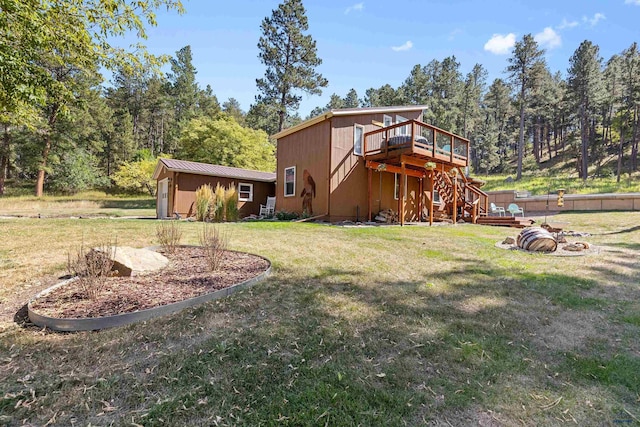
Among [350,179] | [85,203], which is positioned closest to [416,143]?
[350,179]

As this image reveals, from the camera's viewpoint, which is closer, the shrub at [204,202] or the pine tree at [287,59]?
the shrub at [204,202]

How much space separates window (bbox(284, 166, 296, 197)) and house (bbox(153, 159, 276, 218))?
3104 mm

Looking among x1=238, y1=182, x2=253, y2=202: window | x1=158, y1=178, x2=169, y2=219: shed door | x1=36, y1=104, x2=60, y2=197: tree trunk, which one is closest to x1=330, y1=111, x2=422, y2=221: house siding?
x1=238, y1=182, x2=253, y2=202: window

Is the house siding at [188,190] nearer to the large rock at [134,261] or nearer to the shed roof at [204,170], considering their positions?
the shed roof at [204,170]

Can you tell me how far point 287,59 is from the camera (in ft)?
83.5

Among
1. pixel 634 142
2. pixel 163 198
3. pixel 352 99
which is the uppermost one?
pixel 352 99

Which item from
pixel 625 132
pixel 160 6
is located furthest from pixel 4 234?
pixel 625 132

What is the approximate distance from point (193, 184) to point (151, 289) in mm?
12613

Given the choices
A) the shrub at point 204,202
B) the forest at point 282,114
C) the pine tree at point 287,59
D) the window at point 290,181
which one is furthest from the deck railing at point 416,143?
the pine tree at point 287,59

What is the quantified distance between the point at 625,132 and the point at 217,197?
41600mm

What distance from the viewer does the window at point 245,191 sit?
16255 millimetres

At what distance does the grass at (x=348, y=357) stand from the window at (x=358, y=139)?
8.79m

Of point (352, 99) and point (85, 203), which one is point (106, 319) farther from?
point (352, 99)

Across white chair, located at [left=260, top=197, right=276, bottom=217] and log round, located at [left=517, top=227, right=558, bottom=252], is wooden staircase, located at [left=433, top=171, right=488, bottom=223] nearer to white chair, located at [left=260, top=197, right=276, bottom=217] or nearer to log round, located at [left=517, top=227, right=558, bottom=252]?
log round, located at [left=517, top=227, right=558, bottom=252]
